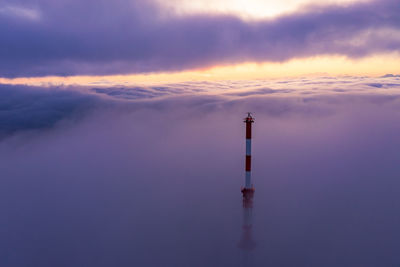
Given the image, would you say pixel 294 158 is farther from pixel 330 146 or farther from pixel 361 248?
pixel 361 248

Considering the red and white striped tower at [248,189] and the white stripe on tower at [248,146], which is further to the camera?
the red and white striped tower at [248,189]

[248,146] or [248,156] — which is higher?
[248,146]

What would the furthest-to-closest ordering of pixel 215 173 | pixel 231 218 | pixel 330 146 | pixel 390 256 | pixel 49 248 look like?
pixel 330 146 < pixel 215 173 < pixel 231 218 < pixel 49 248 < pixel 390 256

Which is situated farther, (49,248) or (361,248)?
(49,248)

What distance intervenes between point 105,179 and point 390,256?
130283 millimetres

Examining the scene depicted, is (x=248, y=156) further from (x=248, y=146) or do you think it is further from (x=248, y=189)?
(x=248, y=189)

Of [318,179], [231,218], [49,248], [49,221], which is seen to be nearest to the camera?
[49,248]

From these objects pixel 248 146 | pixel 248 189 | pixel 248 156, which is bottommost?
pixel 248 189

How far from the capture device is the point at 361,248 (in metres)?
71.1

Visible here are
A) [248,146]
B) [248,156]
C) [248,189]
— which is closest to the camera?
[248,146]

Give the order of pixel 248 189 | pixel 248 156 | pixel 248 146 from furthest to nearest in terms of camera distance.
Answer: pixel 248 189 < pixel 248 156 < pixel 248 146

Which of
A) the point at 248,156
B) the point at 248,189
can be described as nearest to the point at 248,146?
the point at 248,156

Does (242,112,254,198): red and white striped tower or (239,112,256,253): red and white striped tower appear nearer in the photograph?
Answer: (242,112,254,198): red and white striped tower

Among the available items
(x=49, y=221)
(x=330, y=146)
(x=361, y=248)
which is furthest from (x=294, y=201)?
(x=49, y=221)
